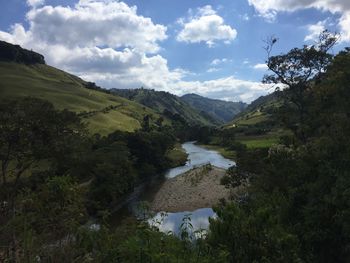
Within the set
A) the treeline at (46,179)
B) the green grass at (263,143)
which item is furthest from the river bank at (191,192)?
the green grass at (263,143)

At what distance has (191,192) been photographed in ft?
235

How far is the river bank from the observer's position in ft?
208

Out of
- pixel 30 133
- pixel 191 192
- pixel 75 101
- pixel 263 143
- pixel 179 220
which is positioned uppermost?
pixel 30 133

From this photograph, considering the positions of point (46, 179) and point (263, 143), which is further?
point (263, 143)

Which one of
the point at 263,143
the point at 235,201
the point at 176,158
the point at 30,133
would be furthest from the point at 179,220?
the point at 263,143

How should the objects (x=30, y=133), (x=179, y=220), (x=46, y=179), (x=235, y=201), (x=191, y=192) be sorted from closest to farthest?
(x=46, y=179) < (x=30, y=133) < (x=235, y=201) < (x=179, y=220) < (x=191, y=192)

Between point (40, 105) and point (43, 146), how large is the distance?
3.41 meters

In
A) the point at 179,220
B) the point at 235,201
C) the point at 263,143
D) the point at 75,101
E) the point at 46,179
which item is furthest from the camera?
the point at 75,101

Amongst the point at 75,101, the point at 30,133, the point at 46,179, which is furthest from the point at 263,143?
the point at 46,179

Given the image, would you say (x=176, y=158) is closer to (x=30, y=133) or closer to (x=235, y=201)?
(x=235, y=201)

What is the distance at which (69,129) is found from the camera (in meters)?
38.3

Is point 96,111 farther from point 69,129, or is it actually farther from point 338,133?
point 338,133

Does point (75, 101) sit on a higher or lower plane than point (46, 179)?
lower

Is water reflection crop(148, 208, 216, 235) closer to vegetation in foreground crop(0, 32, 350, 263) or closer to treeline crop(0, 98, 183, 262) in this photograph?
vegetation in foreground crop(0, 32, 350, 263)
